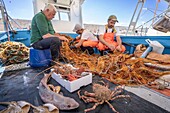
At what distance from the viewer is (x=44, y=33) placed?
7.11 ft

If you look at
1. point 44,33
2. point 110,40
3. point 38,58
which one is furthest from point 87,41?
point 38,58

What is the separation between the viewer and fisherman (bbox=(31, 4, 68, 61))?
2107 millimetres

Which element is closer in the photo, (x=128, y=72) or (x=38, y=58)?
(x=128, y=72)

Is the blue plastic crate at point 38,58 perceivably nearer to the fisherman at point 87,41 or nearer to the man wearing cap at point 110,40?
the fisherman at point 87,41

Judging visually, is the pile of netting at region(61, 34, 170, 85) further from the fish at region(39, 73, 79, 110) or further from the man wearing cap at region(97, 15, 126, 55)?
the fish at region(39, 73, 79, 110)

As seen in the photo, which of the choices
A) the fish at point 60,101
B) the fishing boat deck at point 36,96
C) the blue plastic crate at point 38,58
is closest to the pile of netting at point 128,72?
the fishing boat deck at point 36,96

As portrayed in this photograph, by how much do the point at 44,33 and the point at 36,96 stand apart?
4.40 feet

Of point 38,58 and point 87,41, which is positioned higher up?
point 87,41

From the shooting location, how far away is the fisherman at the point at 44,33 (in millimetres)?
2107

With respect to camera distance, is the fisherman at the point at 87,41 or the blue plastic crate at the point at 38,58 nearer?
the blue plastic crate at the point at 38,58

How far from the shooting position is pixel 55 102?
0.99 meters

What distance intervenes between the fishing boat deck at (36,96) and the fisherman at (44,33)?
2.27ft

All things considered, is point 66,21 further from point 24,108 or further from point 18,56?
point 24,108

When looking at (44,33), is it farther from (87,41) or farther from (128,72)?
(128,72)
